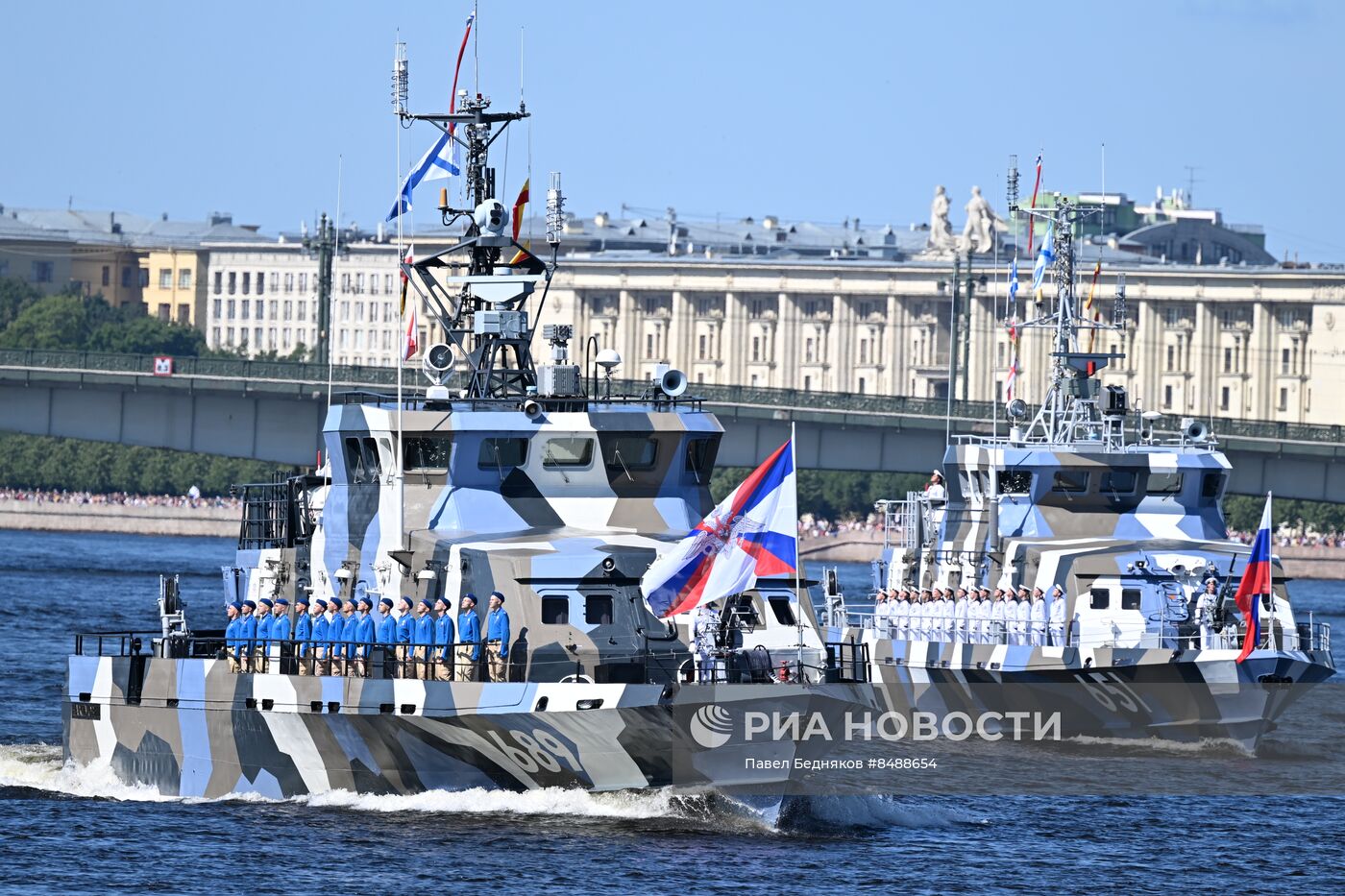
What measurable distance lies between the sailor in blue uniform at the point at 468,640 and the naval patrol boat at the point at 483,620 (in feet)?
0.20

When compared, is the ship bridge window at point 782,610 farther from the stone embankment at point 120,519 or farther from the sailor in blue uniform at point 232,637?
the stone embankment at point 120,519

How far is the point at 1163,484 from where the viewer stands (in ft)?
176

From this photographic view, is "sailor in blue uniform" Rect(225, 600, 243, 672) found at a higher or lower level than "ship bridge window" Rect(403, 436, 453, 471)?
lower

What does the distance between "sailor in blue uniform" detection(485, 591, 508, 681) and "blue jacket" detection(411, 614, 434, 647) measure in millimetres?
874

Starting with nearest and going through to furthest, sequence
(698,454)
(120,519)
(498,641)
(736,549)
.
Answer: (736,549) → (498,641) → (698,454) → (120,519)

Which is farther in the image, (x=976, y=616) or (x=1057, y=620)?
(x=976, y=616)

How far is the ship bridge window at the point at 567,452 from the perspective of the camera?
39.4 meters

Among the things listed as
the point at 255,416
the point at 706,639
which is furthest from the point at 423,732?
the point at 255,416

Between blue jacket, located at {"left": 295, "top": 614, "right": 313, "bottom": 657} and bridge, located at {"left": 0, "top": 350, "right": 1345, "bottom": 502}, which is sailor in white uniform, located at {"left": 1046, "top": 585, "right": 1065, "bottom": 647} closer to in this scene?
blue jacket, located at {"left": 295, "top": 614, "right": 313, "bottom": 657}

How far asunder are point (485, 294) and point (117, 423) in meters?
63.1

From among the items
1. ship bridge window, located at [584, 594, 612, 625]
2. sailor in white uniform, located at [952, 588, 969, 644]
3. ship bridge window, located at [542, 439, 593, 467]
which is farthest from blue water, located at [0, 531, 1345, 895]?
sailor in white uniform, located at [952, 588, 969, 644]

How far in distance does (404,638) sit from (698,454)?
530 centimetres

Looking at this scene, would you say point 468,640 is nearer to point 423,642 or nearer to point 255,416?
point 423,642

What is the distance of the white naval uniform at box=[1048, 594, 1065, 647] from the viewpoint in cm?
4984
